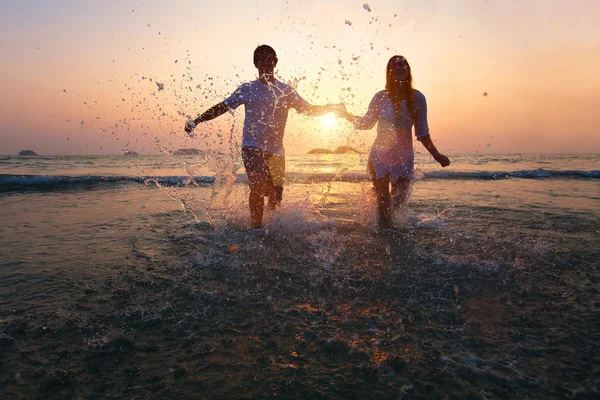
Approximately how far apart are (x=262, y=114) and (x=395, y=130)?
1678mm

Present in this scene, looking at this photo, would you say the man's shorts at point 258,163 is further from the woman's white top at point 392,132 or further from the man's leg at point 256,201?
the woman's white top at point 392,132

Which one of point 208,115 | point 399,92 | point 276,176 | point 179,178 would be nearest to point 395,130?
point 399,92

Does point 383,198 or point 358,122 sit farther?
point 383,198

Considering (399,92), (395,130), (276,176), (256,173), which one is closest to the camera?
(399,92)

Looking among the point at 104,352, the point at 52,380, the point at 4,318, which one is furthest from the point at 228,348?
the point at 4,318

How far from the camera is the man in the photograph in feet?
14.3

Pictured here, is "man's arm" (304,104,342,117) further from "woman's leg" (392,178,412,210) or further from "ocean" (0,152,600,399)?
"ocean" (0,152,600,399)

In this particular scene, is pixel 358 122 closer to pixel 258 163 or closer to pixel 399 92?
pixel 399 92

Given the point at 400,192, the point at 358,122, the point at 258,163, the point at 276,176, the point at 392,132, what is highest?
the point at 358,122

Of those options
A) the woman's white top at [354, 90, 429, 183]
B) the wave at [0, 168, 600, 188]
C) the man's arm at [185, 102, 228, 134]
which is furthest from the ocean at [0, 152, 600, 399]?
the wave at [0, 168, 600, 188]

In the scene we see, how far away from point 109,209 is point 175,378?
5.62 meters

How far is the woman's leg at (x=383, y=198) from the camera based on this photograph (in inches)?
176

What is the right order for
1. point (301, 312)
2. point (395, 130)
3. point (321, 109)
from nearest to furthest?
point (301, 312) → point (395, 130) → point (321, 109)

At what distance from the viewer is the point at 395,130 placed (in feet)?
14.4
